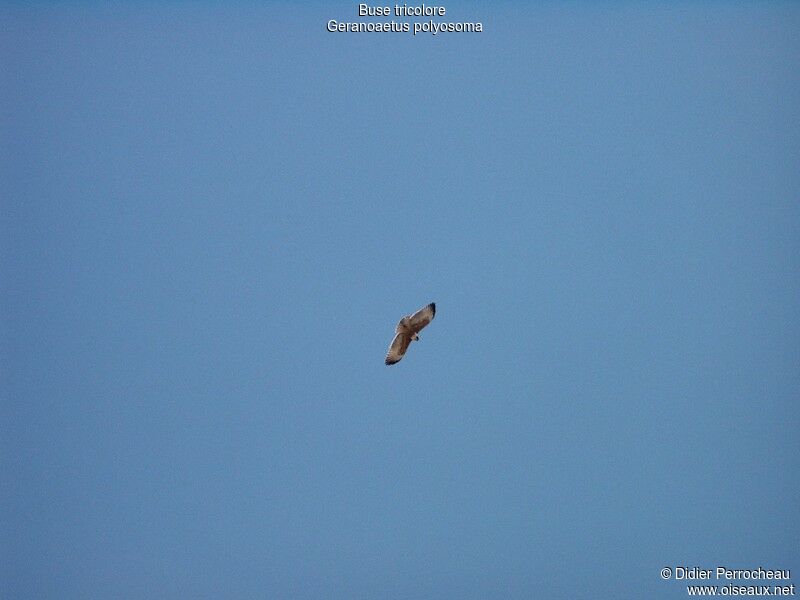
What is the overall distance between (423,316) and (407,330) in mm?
465

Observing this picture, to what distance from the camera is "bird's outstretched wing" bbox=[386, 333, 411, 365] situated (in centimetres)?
2961

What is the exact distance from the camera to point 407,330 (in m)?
29.5

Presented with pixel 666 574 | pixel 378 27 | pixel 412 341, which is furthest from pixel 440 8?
pixel 666 574

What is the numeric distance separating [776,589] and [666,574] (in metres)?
2.78

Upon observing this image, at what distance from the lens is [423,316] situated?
29359mm

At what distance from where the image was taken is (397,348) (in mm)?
29703

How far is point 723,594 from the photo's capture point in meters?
33.8

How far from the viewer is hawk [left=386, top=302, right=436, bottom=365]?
29344 mm

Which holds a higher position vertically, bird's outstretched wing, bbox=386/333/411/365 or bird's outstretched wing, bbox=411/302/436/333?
bird's outstretched wing, bbox=411/302/436/333

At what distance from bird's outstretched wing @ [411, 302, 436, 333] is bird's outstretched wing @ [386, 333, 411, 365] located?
282mm

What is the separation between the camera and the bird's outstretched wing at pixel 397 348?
29.6 metres

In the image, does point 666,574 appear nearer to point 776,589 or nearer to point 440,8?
point 776,589

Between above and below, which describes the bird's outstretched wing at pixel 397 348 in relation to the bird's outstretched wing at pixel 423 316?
below

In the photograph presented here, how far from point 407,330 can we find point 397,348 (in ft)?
1.50
